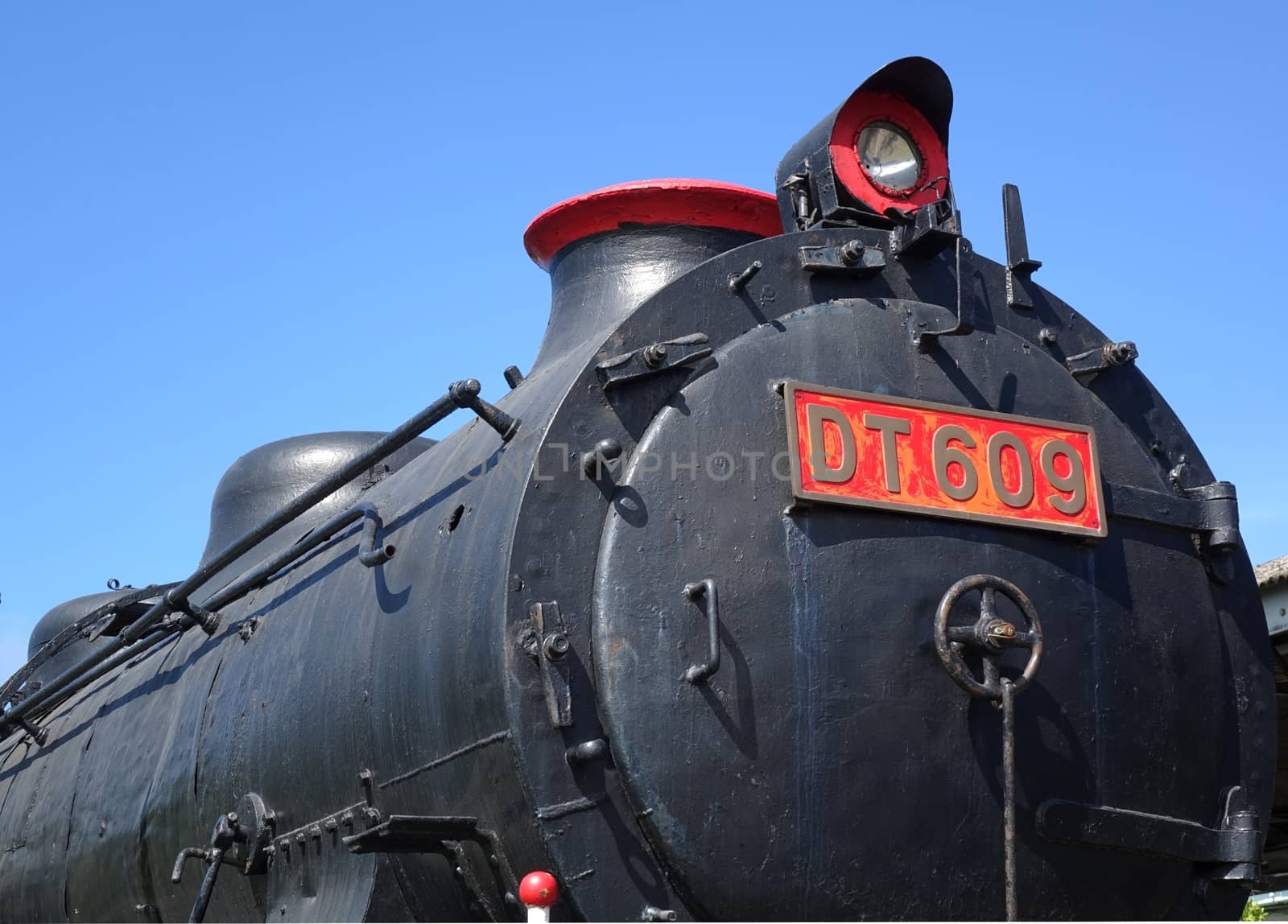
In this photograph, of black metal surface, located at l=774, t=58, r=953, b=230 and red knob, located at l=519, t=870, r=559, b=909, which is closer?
red knob, located at l=519, t=870, r=559, b=909

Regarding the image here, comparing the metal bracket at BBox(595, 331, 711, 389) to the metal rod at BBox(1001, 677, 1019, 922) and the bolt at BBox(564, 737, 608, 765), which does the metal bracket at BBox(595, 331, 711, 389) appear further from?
the metal rod at BBox(1001, 677, 1019, 922)

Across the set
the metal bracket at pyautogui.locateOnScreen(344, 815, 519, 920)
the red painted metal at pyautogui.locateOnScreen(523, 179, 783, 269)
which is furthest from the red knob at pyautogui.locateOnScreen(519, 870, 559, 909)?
the red painted metal at pyautogui.locateOnScreen(523, 179, 783, 269)

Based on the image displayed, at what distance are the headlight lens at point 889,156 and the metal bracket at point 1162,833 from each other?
1.78 meters

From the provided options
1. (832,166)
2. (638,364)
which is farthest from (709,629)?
(832,166)

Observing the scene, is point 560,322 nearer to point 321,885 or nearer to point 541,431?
point 541,431

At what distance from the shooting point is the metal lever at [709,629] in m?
3.34

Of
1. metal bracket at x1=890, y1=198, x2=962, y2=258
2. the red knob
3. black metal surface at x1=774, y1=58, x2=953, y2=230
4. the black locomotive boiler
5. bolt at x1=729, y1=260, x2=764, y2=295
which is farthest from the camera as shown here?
black metal surface at x1=774, y1=58, x2=953, y2=230

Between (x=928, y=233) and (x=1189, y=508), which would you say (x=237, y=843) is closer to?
(x=928, y=233)

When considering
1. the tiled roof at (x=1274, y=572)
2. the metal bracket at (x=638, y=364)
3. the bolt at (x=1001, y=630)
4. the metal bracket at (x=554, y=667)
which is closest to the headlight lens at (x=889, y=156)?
the metal bracket at (x=638, y=364)

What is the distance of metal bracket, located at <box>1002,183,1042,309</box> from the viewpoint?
4289 mm

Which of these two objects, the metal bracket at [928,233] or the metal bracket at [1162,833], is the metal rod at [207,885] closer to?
the metal bracket at [1162,833]

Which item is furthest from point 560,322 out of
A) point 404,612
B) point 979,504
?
point 979,504

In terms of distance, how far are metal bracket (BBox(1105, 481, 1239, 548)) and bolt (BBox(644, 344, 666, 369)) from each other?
131cm

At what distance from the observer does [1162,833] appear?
3.86 metres
